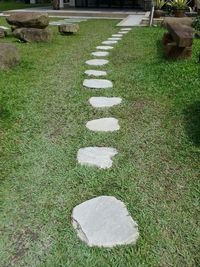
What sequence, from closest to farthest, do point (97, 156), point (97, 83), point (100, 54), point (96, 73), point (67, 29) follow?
point (97, 156) < point (97, 83) < point (96, 73) < point (100, 54) < point (67, 29)

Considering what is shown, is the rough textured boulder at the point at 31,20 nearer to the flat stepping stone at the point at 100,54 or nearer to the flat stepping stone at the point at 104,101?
the flat stepping stone at the point at 100,54

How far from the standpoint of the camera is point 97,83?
4934 mm

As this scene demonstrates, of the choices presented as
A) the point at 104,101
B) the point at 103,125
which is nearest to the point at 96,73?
the point at 104,101

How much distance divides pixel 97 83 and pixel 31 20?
3.83 m

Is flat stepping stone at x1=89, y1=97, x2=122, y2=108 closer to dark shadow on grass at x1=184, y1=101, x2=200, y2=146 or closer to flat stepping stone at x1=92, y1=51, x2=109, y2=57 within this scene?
dark shadow on grass at x1=184, y1=101, x2=200, y2=146

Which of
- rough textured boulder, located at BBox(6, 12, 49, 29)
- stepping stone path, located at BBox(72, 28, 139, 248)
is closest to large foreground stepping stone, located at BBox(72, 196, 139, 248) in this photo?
stepping stone path, located at BBox(72, 28, 139, 248)

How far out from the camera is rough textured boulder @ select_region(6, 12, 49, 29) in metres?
7.90

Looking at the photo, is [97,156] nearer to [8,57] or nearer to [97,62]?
[8,57]

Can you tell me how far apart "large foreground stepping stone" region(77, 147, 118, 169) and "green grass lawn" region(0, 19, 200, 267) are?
61mm

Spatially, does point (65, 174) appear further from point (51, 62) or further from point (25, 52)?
point (25, 52)

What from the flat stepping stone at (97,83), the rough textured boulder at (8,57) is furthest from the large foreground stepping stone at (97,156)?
the rough textured boulder at (8,57)

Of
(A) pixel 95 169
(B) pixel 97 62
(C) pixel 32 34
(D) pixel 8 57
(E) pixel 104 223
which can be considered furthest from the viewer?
(C) pixel 32 34

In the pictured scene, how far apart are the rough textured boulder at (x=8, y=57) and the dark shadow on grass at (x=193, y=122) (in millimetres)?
2970

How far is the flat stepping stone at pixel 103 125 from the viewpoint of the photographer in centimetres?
351
